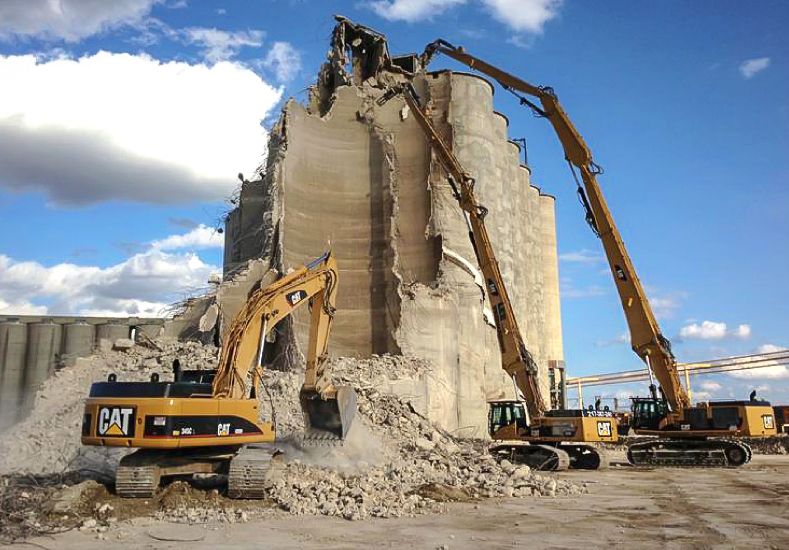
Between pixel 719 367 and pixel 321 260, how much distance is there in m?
73.2

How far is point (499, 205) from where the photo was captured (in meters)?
34.0

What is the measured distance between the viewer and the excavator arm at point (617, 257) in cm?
1953

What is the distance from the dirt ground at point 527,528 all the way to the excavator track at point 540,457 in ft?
16.1

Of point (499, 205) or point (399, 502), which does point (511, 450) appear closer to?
point (399, 502)

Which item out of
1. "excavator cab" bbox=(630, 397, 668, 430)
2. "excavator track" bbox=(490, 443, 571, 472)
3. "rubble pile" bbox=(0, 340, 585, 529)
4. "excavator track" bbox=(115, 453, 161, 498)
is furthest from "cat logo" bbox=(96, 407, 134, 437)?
"excavator cab" bbox=(630, 397, 668, 430)

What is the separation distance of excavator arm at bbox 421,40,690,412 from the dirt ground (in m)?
6.74

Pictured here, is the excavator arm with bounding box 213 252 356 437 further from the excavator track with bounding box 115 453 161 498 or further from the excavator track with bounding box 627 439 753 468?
the excavator track with bounding box 627 439 753 468

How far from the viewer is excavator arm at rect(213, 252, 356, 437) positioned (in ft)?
38.3

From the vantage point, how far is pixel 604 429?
19.1 metres

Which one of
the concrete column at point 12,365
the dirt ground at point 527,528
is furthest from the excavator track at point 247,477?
the concrete column at point 12,365

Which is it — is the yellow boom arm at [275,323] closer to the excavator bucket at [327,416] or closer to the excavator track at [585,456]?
the excavator bucket at [327,416]

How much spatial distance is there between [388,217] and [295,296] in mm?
15886

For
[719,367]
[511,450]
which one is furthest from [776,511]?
[719,367]

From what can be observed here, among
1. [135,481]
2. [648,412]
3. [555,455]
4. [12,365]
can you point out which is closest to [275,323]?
[135,481]
